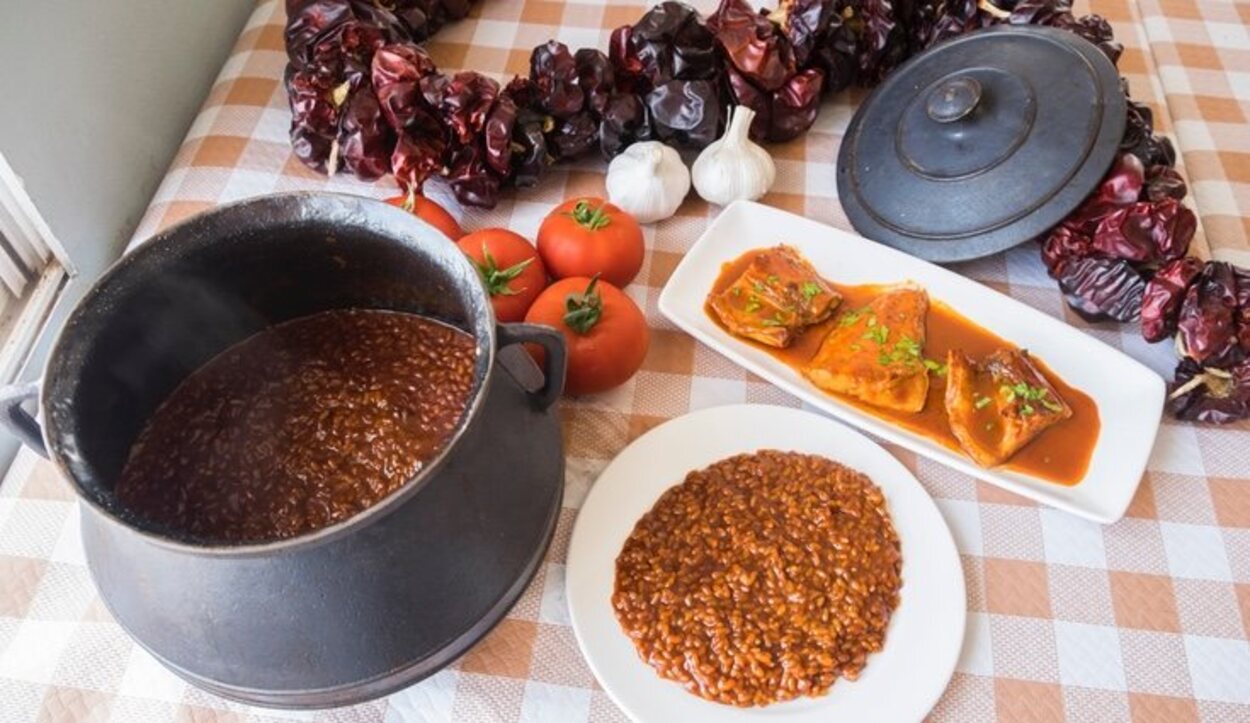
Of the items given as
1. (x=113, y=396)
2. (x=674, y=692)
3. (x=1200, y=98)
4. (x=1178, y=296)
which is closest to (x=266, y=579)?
(x=113, y=396)

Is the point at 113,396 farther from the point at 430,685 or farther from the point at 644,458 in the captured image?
the point at 644,458

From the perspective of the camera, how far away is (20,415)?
0.89 meters

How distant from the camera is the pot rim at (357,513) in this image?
0.77 meters

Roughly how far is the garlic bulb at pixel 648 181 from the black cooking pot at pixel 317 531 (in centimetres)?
46

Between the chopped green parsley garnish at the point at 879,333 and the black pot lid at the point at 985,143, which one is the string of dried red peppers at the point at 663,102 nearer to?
the black pot lid at the point at 985,143

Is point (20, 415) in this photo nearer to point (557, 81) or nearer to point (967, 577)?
point (557, 81)

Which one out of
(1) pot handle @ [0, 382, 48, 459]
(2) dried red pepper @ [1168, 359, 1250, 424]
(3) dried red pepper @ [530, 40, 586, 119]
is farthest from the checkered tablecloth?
(1) pot handle @ [0, 382, 48, 459]

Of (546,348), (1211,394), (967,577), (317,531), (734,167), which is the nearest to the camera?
(317,531)

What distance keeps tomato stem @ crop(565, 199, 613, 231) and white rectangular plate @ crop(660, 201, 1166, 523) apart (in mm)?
136

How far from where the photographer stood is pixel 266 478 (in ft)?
3.23

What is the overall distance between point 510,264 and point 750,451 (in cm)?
42

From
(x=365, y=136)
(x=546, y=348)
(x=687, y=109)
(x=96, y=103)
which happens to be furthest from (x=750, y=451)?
(x=96, y=103)

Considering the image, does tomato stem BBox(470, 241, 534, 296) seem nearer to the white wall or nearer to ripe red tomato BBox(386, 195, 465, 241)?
ripe red tomato BBox(386, 195, 465, 241)

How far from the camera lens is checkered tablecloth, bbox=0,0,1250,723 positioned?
41.8 inches
